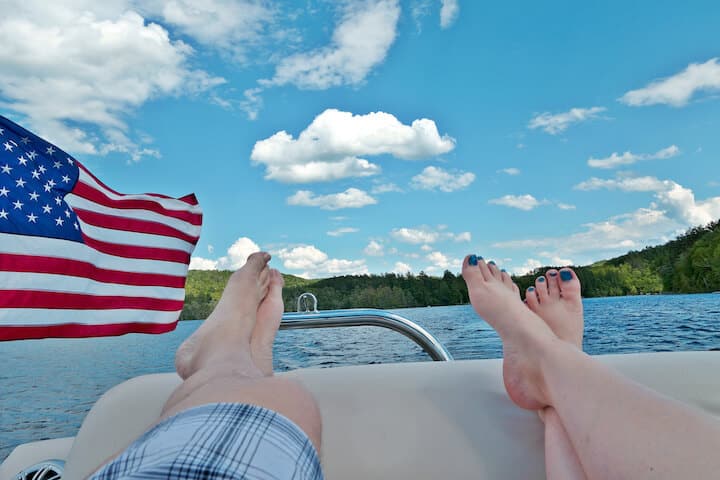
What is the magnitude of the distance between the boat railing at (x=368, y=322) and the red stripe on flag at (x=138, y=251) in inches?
41.5

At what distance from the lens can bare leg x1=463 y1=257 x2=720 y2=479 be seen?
54cm

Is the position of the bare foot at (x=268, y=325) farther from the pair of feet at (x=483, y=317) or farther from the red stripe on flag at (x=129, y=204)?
the red stripe on flag at (x=129, y=204)

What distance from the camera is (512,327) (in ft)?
3.44

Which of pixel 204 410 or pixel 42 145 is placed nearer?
pixel 204 410

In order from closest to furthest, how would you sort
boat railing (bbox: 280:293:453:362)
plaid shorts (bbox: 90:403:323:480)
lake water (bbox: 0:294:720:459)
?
1. plaid shorts (bbox: 90:403:323:480)
2. boat railing (bbox: 280:293:453:362)
3. lake water (bbox: 0:294:720:459)

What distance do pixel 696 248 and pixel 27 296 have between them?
22.4 meters

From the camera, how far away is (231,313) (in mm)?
1212

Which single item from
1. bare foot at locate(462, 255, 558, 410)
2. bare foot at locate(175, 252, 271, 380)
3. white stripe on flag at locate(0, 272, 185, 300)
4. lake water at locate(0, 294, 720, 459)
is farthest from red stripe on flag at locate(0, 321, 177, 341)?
lake water at locate(0, 294, 720, 459)

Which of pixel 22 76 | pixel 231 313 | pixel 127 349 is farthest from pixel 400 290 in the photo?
pixel 22 76

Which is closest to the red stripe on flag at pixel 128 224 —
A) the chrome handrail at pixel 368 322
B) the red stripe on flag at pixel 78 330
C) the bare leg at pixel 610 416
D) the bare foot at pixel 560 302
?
the red stripe on flag at pixel 78 330

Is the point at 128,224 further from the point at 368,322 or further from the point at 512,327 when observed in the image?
the point at 512,327

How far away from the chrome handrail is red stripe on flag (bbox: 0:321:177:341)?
Answer: 100cm

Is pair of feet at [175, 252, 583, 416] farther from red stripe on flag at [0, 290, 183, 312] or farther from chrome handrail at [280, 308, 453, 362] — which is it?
red stripe on flag at [0, 290, 183, 312]

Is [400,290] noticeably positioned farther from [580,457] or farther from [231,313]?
[580,457]
